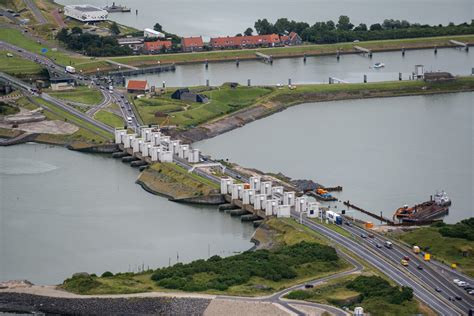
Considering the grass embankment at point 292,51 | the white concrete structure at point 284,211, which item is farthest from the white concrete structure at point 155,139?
the grass embankment at point 292,51

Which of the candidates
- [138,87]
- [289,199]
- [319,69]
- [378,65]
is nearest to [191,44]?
[319,69]

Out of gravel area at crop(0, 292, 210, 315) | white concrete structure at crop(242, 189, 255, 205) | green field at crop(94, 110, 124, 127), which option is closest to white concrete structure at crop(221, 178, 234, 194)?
white concrete structure at crop(242, 189, 255, 205)

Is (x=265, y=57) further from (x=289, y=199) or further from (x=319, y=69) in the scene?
(x=289, y=199)

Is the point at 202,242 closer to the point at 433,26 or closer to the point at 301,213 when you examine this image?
the point at 301,213

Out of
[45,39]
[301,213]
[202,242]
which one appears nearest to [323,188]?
[301,213]

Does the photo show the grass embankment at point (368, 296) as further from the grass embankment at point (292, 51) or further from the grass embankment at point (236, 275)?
the grass embankment at point (292, 51)

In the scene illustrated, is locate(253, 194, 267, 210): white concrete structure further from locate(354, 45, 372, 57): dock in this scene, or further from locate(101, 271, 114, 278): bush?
locate(354, 45, 372, 57): dock
